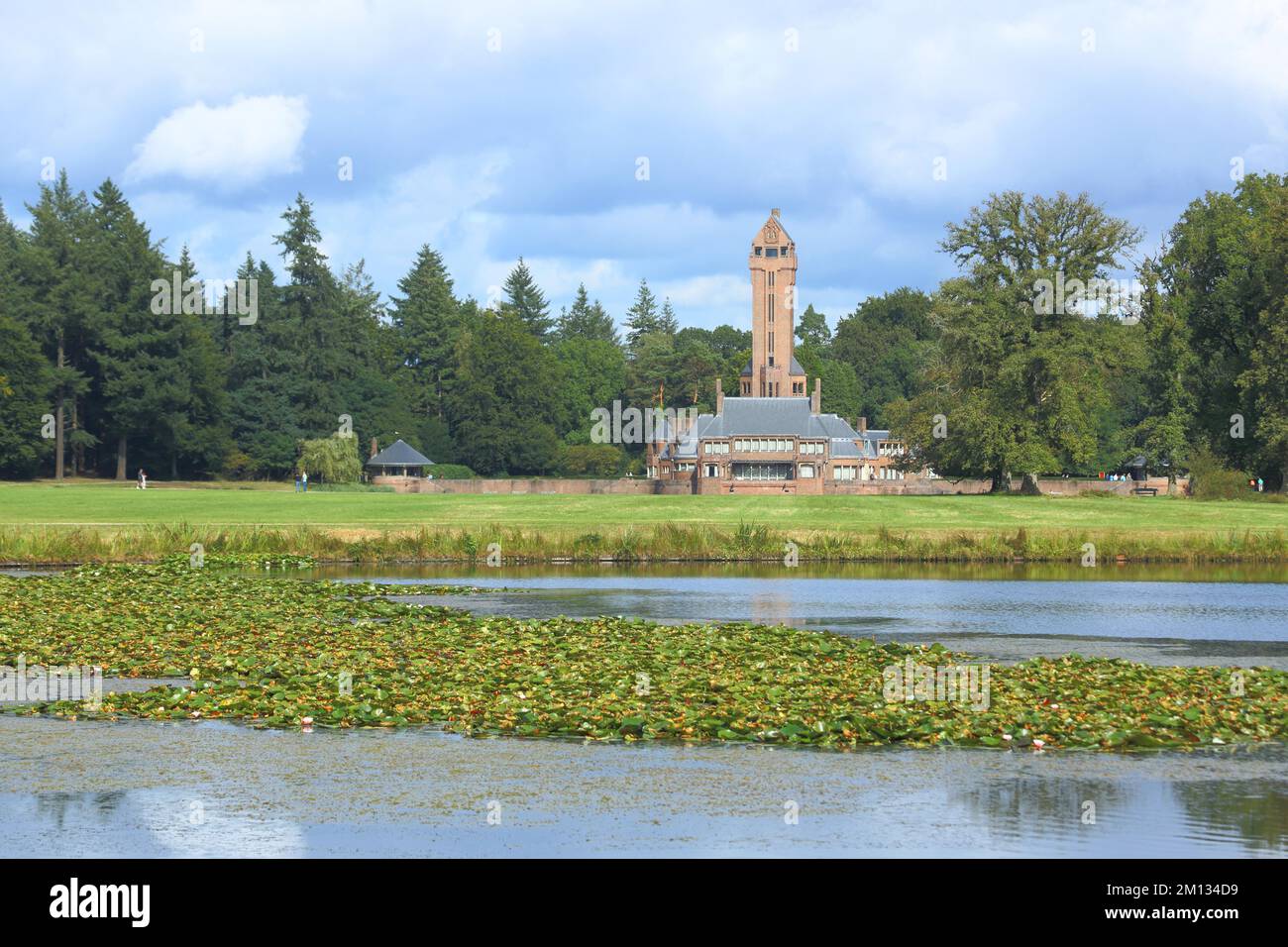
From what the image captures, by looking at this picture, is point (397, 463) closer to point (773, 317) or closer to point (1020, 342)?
point (773, 317)

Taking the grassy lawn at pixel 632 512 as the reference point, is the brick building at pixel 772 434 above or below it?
above

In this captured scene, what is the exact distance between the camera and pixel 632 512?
74125mm

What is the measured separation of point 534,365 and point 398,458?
17.1 metres

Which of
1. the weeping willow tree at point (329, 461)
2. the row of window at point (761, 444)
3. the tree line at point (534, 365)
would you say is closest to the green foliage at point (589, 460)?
the tree line at point (534, 365)

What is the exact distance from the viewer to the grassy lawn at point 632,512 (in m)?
57.7

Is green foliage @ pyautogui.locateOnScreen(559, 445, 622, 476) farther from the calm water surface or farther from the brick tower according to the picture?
the calm water surface

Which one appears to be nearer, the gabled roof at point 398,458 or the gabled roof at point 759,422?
the gabled roof at point 398,458

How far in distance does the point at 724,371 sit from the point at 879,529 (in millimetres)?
111111

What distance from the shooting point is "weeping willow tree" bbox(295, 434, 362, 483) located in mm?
119312

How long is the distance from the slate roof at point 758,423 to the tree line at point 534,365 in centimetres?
1206

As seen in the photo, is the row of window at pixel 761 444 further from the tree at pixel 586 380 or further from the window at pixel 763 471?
the tree at pixel 586 380

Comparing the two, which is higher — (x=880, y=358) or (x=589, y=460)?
(x=880, y=358)

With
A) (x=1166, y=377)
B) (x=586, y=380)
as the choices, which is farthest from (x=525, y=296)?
(x=1166, y=377)
